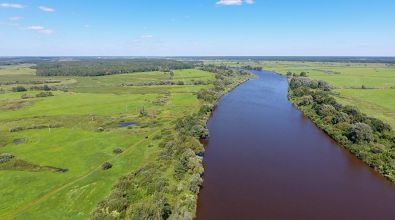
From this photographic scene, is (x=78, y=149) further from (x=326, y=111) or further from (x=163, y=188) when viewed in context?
(x=326, y=111)

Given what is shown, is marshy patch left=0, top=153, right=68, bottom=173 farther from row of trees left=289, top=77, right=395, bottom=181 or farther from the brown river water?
row of trees left=289, top=77, right=395, bottom=181

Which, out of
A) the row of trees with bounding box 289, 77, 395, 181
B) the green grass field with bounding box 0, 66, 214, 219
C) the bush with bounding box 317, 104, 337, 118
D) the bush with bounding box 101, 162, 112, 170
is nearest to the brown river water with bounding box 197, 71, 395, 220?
the row of trees with bounding box 289, 77, 395, 181

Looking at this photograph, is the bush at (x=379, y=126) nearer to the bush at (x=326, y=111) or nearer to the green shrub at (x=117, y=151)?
the bush at (x=326, y=111)

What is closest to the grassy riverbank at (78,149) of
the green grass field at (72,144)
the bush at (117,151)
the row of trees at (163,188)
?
the green grass field at (72,144)

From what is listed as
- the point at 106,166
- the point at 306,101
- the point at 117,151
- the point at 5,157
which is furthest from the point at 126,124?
the point at 306,101

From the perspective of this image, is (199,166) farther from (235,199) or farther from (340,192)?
(340,192)
